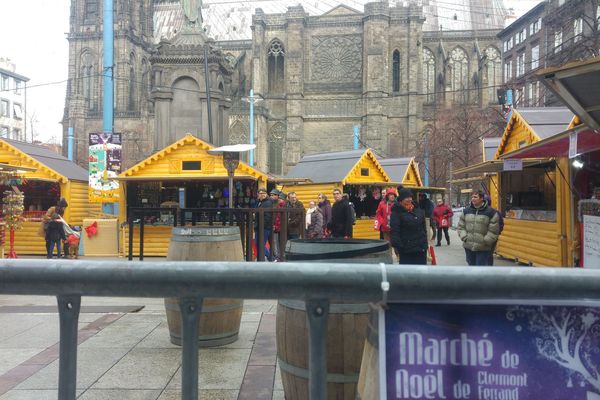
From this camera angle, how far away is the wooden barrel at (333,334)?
3104 mm

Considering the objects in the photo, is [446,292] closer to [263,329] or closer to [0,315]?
[263,329]

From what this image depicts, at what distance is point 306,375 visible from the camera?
3223 mm

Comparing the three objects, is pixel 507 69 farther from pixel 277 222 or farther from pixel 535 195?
pixel 277 222

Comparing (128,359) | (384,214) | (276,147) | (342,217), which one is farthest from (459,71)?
(128,359)

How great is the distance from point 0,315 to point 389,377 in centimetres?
703

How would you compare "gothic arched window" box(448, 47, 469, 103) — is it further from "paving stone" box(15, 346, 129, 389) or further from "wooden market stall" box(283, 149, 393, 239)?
"paving stone" box(15, 346, 129, 389)

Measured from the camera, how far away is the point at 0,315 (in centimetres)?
708

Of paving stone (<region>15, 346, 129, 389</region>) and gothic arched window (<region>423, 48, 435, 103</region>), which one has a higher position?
gothic arched window (<region>423, 48, 435, 103</region>)

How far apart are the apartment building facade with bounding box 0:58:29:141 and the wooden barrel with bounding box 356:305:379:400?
94463 mm

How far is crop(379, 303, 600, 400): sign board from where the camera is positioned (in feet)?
5.61

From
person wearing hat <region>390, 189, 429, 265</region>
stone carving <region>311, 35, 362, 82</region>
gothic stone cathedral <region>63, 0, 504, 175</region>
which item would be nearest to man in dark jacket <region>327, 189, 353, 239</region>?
person wearing hat <region>390, 189, 429, 265</region>

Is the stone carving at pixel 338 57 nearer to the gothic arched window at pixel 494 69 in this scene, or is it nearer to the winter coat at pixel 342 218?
the gothic arched window at pixel 494 69

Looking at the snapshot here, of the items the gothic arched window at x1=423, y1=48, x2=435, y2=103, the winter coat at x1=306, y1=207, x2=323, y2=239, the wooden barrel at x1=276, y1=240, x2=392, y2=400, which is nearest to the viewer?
the wooden barrel at x1=276, y1=240, x2=392, y2=400

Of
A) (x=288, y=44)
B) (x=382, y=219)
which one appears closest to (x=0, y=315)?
(x=382, y=219)
